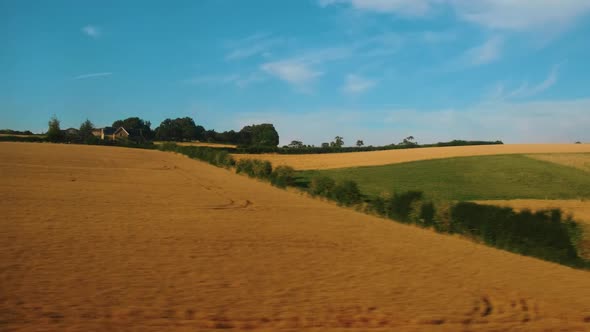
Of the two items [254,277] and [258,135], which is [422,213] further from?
[258,135]

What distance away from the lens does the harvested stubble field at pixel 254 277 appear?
680 centimetres

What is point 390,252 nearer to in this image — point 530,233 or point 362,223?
point 530,233

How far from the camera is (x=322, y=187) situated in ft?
90.2

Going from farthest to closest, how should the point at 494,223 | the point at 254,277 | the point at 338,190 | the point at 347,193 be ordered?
the point at 338,190 → the point at 347,193 → the point at 494,223 → the point at 254,277

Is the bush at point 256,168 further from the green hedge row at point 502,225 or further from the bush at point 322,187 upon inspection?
the green hedge row at point 502,225

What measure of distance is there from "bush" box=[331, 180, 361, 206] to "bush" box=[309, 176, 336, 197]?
0.84 metres

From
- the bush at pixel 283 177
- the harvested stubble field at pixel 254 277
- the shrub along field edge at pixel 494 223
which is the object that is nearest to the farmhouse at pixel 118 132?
the bush at pixel 283 177

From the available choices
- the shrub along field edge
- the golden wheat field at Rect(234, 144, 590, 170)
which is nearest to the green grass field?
the golden wheat field at Rect(234, 144, 590, 170)

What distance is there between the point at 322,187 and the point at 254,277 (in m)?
18.4

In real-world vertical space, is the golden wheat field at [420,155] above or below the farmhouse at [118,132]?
below

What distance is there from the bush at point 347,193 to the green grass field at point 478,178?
3271 millimetres

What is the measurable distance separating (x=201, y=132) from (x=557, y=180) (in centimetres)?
10442

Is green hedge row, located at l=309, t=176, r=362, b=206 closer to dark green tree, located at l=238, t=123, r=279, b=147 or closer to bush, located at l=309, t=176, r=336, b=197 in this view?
bush, located at l=309, t=176, r=336, b=197

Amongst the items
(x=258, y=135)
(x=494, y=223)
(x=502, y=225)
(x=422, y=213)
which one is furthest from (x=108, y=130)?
(x=502, y=225)
